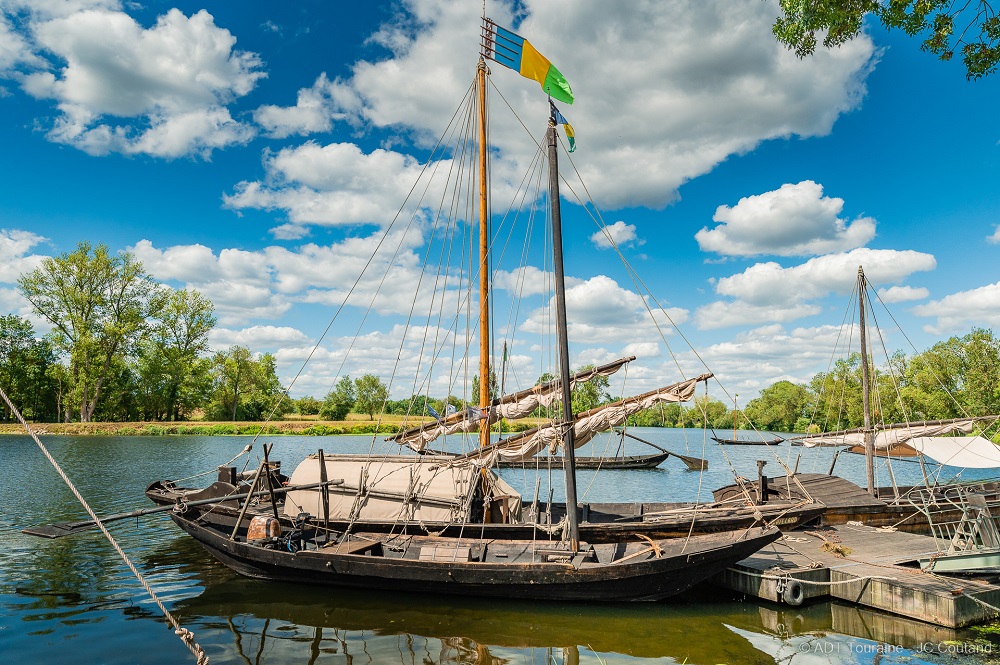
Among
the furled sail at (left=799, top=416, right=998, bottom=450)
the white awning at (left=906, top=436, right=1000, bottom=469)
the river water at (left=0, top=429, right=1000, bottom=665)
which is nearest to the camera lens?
the river water at (left=0, top=429, right=1000, bottom=665)

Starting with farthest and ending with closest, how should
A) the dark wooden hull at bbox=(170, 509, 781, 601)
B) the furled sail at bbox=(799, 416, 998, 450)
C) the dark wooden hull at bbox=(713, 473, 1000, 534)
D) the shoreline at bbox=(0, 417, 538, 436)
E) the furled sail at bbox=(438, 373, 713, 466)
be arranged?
the shoreline at bbox=(0, 417, 538, 436), the furled sail at bbox=(799, 416, 998, 450), the dark wooden hull at bbox=(713, 473, 1000, 534), the furled sail at bbox=(438, 373, 713, 466), the dark wooden hull at bbox=(170, 509, 781, 601)

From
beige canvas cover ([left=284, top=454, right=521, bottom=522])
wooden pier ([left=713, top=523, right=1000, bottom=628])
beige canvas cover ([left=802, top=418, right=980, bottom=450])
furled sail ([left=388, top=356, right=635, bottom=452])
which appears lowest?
wooden pier ([left=713, top=523, right=1000, bottom=628])

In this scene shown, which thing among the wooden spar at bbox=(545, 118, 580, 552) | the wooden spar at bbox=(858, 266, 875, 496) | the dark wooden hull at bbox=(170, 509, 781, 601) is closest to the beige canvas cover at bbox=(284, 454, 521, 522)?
the dark wooden hull at bbox=(170, 509, 781, 601)

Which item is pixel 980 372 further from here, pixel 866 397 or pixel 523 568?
pixel 523 568

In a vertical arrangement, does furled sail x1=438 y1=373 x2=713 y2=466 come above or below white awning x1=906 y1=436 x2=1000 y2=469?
above

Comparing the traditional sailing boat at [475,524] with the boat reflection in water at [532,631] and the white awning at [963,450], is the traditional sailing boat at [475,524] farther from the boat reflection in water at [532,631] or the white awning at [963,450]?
the white awning at [963,450]

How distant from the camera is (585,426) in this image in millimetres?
16719

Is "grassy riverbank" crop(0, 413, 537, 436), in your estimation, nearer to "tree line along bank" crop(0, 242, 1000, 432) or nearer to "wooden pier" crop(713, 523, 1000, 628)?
"tree line along bank" crop(0, 242, 1000, 432)

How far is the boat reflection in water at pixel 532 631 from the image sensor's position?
1090 cm

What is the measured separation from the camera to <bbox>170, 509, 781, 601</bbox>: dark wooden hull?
12875 mm

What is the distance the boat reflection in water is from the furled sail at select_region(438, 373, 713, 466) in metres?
4.03

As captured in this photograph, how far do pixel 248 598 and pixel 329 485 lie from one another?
138 inches

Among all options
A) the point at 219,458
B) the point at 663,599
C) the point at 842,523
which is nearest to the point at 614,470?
the point at 842,523

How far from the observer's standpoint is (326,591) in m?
14.5
